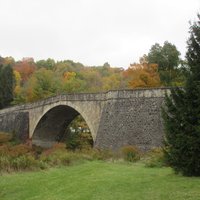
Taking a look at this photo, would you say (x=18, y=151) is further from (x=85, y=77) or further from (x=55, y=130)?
(x=85, y=77)

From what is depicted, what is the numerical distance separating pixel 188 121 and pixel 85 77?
58049 mm

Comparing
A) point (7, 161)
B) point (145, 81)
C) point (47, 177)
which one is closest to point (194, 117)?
point (47, 177)

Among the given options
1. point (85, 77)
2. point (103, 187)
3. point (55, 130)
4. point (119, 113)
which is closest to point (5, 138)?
point (55, 130)

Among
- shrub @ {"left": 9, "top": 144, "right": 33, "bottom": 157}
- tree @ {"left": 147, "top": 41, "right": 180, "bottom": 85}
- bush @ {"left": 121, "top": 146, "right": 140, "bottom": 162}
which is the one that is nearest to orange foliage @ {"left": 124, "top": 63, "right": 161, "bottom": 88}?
tree @ {"left": 147, "top": 41, "right": 180, "bottom": 85}

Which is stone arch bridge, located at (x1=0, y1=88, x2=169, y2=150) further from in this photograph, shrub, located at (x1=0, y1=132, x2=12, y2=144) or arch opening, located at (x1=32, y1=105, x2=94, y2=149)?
shrub, located at (x1=0, y1=132, x2=12, y2=144)

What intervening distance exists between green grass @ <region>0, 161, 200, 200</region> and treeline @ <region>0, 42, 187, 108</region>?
3451mm

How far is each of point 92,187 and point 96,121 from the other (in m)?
19.4

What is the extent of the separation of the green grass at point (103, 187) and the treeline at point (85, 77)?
345cm

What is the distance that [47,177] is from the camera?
15.8 metres

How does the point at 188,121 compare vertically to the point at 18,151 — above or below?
above

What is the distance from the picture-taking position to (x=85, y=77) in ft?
228

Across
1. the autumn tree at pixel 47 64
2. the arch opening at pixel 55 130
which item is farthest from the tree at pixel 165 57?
the autumn tree at pixel 47 64

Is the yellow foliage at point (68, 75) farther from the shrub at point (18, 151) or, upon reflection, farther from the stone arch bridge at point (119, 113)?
the shrub at point (18, 151)

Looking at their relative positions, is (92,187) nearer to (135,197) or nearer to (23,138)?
(135,197)
